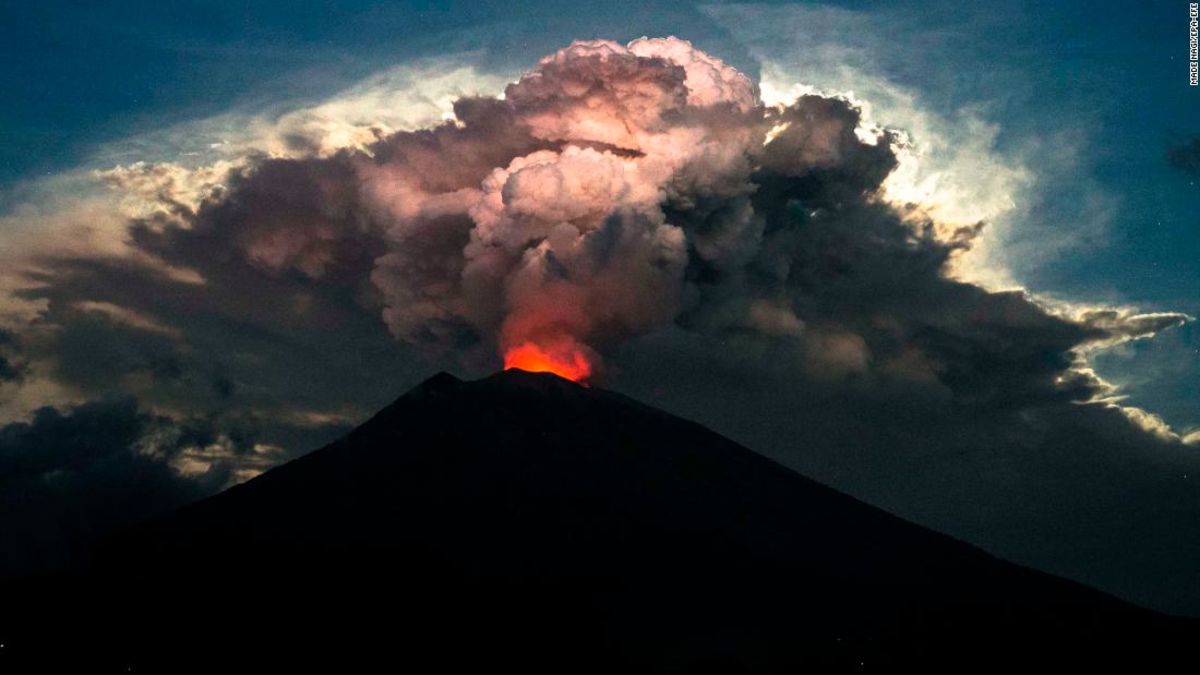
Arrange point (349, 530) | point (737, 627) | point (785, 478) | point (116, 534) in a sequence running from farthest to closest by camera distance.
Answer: point (785, 478) < point (116, 534) < point (349, 530) < point (737, 627)

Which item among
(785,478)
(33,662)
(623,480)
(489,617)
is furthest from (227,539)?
(785,478)

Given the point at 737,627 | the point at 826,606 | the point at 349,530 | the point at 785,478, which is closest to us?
the point at 737,627

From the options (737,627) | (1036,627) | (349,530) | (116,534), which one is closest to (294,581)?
(349,530)

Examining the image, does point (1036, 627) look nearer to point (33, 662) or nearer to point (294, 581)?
point (294, 581)

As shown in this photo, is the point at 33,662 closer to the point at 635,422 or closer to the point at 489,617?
the point at 489,617

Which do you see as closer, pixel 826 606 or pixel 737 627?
pixel 737 627

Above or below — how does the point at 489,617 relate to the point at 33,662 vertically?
above

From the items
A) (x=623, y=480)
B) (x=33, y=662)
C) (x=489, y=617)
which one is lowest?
(x=33, y=662)
